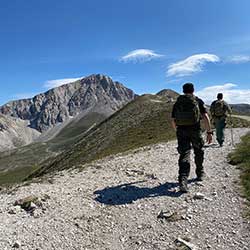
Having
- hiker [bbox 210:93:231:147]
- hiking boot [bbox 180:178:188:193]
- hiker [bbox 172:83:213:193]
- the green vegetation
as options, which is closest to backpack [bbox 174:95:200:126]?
hiker [bbox 172:83:213:193]

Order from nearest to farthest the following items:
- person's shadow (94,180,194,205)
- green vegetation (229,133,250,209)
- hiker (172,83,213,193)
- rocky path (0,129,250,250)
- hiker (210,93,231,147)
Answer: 1. rocky path (0,129,250,250)
2. person's shadow (94,180,194,205)
3. green vegetation (229,133,250,209)
4. hiker (172,83,213,193)
5. hiker (210,93,231,147)

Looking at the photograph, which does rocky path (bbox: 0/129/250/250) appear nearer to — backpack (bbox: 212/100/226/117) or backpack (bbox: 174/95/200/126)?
backpack (bbox: 174/95/200/126)

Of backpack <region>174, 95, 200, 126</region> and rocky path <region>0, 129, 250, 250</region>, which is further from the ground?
backpack <region>174, 95, 200, 126</region>

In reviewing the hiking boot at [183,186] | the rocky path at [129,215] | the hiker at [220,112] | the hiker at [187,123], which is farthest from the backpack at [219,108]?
the hiking boot at [183,186]

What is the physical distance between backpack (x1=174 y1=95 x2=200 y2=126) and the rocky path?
7.69 feet

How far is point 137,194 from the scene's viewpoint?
13.6m

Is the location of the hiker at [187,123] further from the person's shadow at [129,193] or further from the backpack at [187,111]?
the person's shadow at [129,193]

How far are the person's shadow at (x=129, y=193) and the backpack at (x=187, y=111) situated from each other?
2430mm

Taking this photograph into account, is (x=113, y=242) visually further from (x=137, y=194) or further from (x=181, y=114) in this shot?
(x=181, y=114)

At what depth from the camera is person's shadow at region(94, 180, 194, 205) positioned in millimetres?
13031

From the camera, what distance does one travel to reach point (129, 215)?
11.6 metres

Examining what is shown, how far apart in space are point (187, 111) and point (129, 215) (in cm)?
431

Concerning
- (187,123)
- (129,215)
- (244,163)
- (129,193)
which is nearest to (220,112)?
(244,163)

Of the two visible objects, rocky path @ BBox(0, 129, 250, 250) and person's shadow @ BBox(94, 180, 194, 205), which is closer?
rocky path @ BBox(0, 129, 250, 250)
